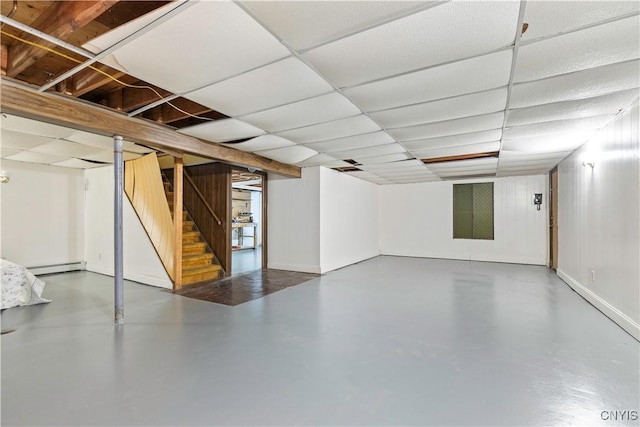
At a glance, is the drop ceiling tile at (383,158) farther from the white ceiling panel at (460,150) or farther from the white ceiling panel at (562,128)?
the white ceiling panel at (562,128)

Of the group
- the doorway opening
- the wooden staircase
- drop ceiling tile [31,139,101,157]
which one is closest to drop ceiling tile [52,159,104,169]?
drop ceiling tile [31,139,101,157]

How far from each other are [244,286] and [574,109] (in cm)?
474

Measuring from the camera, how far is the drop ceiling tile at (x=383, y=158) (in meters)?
5.03

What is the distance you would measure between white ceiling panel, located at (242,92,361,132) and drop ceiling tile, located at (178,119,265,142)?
0.17 metres

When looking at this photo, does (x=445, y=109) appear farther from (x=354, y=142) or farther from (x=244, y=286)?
(x=244, y=286)

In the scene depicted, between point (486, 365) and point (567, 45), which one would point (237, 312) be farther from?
point (567, 45)

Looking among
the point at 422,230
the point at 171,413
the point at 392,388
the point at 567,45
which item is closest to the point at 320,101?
the point at 567,45

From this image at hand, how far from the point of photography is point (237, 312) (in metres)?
3.52

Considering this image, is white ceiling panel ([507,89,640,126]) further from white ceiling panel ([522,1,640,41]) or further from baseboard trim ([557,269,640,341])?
baseboard trim ([557,269,640,341])

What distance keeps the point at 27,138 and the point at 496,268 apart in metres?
8.52

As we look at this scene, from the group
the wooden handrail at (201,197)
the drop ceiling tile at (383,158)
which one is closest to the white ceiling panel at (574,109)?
the drop ceiling tile at (383,158)

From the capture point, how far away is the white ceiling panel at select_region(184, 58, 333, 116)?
7.22ft

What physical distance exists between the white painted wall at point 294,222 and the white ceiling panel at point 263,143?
174 centimetres

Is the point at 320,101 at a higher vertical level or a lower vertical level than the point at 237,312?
higher
